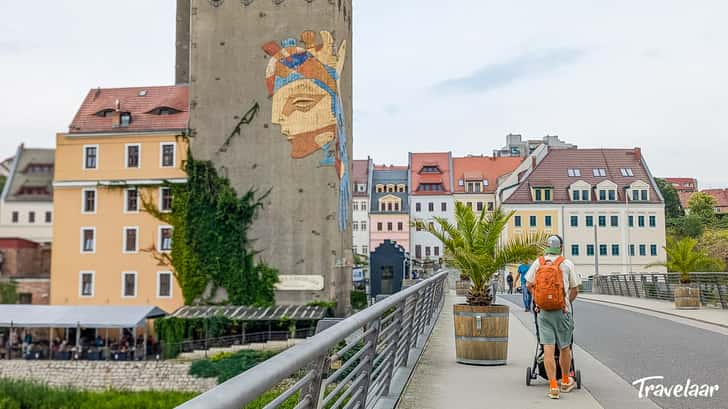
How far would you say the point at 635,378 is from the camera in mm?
9938

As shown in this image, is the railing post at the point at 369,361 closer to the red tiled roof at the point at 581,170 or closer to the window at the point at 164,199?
the window at the point at 164,199

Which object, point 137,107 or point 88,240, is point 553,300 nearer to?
point 88,240

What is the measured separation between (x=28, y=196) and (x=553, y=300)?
18.3ft

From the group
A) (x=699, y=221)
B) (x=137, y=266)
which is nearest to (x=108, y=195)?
(x=137, y=266)

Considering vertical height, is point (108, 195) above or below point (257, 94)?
below

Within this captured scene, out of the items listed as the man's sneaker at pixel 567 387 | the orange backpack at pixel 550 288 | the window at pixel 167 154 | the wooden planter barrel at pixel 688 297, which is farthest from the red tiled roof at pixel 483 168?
the orange backpack at pixel 550 288

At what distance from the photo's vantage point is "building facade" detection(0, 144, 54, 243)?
6570 mm

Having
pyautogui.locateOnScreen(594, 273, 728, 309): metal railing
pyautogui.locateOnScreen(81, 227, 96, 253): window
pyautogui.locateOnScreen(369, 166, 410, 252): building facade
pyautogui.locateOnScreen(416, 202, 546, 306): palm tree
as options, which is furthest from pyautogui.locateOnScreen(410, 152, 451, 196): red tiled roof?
pyautogui.locateOnScreen(416, 202, 546, 306): palm tree

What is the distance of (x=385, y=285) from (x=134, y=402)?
38.8 ft

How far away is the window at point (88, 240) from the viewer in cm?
4438

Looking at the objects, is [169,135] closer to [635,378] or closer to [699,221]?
[635,378]

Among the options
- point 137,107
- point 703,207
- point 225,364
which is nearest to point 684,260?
point 225,364

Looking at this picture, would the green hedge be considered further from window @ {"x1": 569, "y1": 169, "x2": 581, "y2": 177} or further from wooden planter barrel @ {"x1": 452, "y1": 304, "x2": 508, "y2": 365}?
window @ {"x1": 569, "y1": 169, "x2": 581, "y2": 177}

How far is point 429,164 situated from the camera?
90438mm
